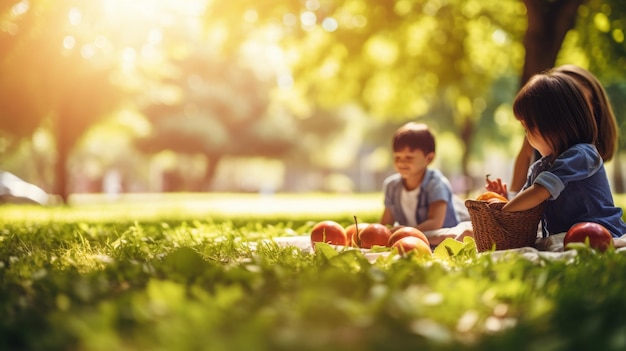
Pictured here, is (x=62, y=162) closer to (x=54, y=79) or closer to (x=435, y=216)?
(x=54, y=79)

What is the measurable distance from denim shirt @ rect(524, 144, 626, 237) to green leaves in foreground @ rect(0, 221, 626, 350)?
941 mm

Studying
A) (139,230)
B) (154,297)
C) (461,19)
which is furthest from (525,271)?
(461,19)

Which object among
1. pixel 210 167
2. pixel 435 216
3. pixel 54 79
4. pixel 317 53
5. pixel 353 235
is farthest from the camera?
pixel 210 167

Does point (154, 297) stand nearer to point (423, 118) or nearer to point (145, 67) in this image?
point (145, 67)

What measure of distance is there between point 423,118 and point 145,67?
14.0 m

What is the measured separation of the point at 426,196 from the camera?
6.34 metres

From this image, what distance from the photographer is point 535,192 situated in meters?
4.35

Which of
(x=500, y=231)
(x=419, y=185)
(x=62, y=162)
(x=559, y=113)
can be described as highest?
(x=62, y=162)

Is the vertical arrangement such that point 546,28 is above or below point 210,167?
above

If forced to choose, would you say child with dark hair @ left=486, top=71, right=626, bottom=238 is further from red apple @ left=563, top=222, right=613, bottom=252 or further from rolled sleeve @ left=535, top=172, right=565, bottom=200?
red apple @ left=563, top=222, right=613, bottom=252

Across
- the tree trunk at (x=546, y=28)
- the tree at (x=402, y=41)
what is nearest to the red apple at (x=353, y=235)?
the tree trunk at (x=546, y=28)

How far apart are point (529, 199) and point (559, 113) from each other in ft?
2.34

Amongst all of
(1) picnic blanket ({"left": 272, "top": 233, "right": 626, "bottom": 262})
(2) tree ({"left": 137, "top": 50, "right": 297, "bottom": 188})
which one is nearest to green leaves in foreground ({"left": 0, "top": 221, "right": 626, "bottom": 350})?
(1) picnic blanket ({"left": 272, "top": 233, "right": 626, "bottom": 262})

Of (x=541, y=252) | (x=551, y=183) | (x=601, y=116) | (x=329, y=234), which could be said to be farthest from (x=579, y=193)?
(x=329, y=234)
